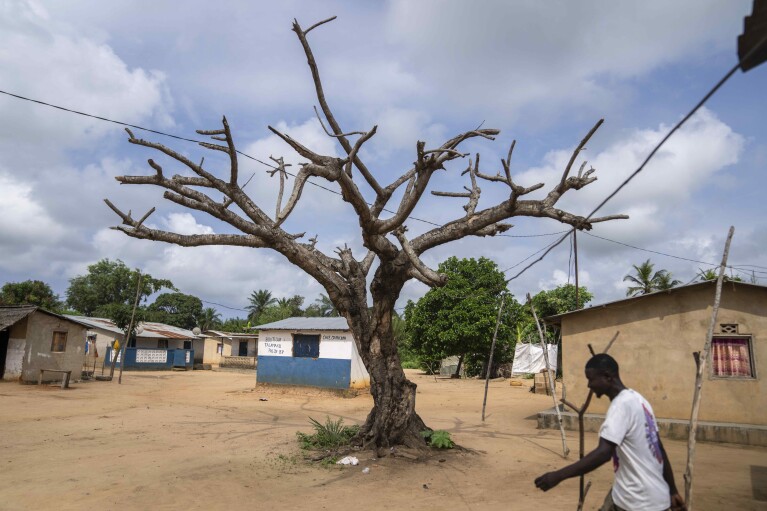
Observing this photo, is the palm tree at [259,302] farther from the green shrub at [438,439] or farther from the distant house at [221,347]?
the green shrub at [438,439]

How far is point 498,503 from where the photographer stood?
6836mm

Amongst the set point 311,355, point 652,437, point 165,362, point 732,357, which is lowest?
point 165,362

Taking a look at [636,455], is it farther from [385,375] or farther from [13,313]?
[13,313]

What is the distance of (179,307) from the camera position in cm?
6328

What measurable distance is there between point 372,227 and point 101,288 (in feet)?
195

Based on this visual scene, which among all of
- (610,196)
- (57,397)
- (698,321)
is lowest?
(57,397)

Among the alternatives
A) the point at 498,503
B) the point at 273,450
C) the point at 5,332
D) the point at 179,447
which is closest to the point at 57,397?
the point at 5,332

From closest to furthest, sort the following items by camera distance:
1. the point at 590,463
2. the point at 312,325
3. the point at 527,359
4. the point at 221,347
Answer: the point at 590,463 → the point at 312,325 → the point at 527,359 → the point at 221,347

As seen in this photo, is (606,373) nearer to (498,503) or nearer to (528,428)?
(498,503)

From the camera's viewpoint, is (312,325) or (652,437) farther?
(312,325)

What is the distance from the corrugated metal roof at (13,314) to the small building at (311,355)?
10378 millimetres

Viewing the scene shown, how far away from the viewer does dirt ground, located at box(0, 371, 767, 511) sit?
6879mm

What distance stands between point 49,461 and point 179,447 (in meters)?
2.27

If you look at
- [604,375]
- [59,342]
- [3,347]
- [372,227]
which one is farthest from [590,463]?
[3,347]
